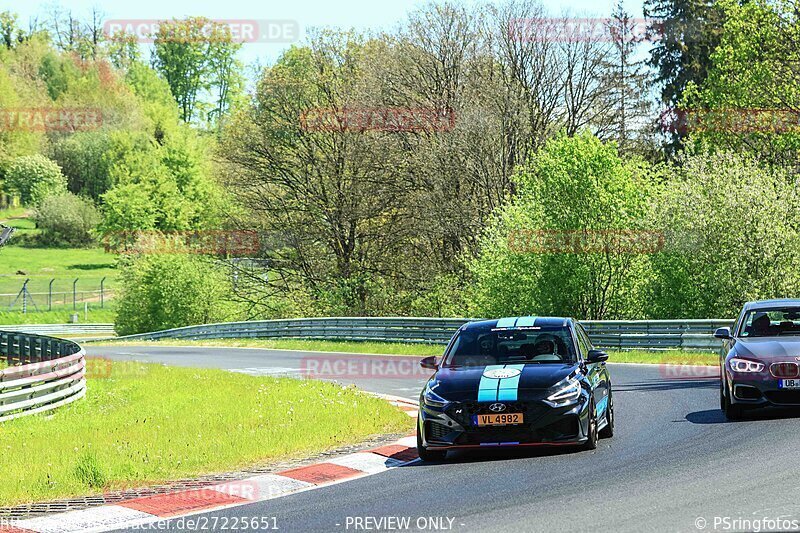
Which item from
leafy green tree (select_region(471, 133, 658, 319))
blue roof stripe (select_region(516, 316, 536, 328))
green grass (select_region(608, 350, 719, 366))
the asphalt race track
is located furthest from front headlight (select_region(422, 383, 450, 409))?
leafy green tree (select_region(471, 133, 658, 319))

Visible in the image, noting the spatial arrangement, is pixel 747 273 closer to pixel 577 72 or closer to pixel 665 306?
pixel 665 306

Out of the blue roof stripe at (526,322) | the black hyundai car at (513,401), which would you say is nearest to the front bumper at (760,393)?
the black hyundai car at (513,401)

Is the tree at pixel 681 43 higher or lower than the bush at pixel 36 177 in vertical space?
higher

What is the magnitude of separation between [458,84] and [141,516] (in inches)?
1646

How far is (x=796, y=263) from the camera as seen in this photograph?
3562 cm

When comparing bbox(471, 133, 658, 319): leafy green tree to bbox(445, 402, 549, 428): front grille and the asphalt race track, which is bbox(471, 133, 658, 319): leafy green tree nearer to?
the asphalt race track

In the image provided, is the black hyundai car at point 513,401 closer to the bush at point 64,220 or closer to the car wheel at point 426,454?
the car wheel at point 426,454

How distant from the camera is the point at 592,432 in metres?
12.2

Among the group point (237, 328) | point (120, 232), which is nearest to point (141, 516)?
point (237, 328)

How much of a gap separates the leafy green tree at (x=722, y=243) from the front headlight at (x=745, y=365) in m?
21.9

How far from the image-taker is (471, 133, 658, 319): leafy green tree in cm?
3962

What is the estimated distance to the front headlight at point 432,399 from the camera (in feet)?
39.1

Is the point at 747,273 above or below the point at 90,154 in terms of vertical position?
below
